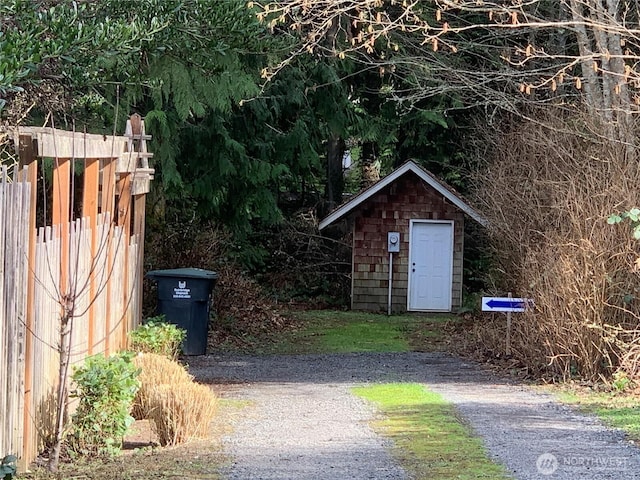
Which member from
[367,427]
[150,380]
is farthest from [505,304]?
[150,380]

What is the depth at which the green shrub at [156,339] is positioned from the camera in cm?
1116

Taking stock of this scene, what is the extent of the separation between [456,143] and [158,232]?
34.2ft

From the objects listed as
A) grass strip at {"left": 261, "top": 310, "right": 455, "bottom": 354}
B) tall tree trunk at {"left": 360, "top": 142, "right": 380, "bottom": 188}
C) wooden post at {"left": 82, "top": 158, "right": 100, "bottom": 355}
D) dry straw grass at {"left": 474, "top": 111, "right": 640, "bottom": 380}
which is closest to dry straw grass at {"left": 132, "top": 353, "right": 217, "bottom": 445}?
wooden post at {"left": 82, "top": 158, "right": 100, "bottom": 355}

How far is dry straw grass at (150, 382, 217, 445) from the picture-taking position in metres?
7.55

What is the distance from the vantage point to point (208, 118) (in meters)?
18.5

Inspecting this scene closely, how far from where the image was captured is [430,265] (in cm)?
2397

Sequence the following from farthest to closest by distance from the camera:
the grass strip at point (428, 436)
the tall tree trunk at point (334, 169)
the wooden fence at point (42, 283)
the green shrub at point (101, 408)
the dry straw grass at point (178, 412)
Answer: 1. the tall tree trunk at point (334, 169)
2. the dry straw grass at point (178, 412)
3. the green shrub at point (101, 408)
4. the grass strip at point (428, 436)
5. the wooden fence at point (42, 283)

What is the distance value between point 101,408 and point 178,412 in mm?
668

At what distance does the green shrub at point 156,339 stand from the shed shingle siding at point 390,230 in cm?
1283

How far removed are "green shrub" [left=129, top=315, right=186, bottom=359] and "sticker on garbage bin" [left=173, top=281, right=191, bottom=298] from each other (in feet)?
8.60

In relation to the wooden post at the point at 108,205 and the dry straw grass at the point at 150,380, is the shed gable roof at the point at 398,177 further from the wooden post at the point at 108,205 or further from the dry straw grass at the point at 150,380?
the dry straw grass at the point at 150,380

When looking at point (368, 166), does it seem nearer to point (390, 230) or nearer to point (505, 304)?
point (390, 230)

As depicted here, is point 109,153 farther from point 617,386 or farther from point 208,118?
point 208,118

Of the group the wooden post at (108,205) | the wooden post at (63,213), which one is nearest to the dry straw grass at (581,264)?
the wooden post at (108,205)
